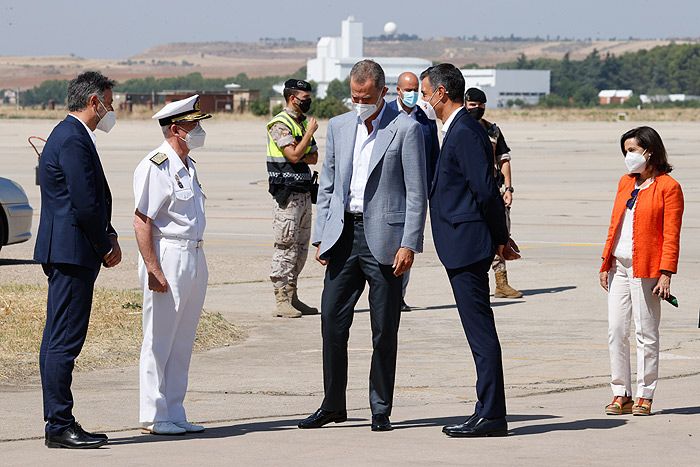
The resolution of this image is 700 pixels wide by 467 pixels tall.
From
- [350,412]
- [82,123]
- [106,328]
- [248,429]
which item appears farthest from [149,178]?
[106,328]

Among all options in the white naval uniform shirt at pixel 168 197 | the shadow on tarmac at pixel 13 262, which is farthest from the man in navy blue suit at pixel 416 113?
the shadow on tarmac at pixel 13 262

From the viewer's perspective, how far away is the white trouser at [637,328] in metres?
9.15

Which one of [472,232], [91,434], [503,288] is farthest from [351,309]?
[503,288]

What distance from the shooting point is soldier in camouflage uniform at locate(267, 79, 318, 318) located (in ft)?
44.5

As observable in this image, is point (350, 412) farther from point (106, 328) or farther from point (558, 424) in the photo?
point (106, 328)

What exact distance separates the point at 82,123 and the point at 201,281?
1221mm

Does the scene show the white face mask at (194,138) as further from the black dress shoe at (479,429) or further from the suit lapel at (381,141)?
the black dress shoe at (479,429)

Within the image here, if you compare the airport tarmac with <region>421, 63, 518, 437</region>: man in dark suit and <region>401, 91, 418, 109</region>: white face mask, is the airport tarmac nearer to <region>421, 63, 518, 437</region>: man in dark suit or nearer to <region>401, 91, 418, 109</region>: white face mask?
<region>421, 63, 518, 437</region>: man in dark suit

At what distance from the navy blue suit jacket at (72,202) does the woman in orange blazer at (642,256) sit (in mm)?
3409

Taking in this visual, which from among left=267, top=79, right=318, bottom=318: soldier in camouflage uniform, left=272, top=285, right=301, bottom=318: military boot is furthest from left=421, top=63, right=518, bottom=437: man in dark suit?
left=272, top=285, right=301, bottom=318: military boot

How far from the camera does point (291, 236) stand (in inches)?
547

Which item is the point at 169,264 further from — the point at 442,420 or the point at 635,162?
the point at 635,162

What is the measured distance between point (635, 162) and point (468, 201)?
A: 4.51ft

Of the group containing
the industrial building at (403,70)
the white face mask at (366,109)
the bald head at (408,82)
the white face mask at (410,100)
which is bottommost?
the industrial building at (403,70)
